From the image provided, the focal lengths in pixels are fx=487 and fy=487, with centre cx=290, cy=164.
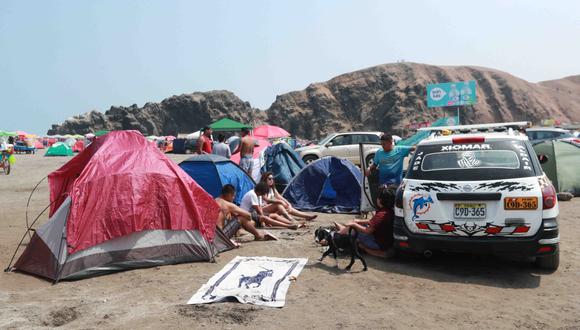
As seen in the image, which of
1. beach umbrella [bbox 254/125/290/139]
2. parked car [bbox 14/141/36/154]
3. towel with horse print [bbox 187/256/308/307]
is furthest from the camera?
parked car [bbox 14/141/36/154]

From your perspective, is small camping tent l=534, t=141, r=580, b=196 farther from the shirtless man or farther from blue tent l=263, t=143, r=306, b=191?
the shirtless man

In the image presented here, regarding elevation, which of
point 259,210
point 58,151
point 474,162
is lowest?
point 58,151

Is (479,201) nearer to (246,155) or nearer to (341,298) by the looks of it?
(341,298)

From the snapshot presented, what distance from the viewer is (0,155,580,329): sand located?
4.33m

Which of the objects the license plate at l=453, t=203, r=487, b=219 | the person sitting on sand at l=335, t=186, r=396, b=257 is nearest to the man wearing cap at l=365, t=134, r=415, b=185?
the person sitting on sand at l=335, t=186, r=396, b=257

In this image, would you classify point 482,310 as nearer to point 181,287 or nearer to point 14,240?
point 181,287

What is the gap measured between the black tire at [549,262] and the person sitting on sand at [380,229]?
1733 millimetres

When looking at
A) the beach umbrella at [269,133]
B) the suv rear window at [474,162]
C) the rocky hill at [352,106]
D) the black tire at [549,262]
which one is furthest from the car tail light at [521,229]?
the rocky hill at [352,106]

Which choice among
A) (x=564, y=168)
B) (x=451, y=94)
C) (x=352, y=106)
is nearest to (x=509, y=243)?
(x=564, y=168)

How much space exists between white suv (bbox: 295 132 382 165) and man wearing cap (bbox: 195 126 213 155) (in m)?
7.58

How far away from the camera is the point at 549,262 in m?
5.73

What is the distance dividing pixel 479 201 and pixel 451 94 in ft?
152

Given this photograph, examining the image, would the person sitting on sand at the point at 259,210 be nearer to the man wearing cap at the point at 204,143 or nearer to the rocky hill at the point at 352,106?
the man wearing cap at the point at 204,143

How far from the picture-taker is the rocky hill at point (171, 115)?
3531 inches
